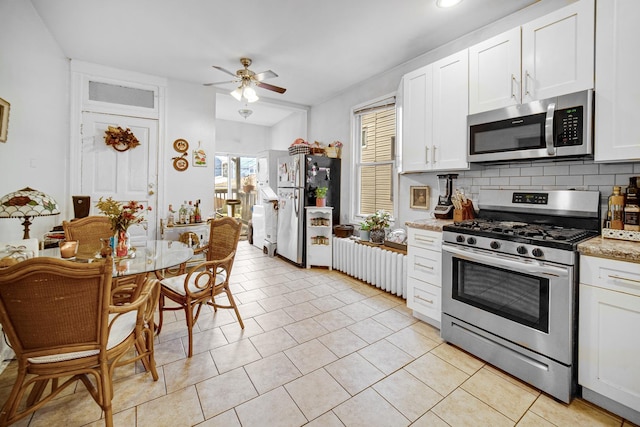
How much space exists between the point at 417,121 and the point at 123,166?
4.14 meters

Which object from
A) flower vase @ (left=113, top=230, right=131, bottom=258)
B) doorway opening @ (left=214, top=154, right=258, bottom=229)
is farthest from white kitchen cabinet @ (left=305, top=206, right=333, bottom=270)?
doorway opening @ (left=214, top=154, right=258, bottom=229)

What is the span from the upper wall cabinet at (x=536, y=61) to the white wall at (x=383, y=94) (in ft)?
1.80

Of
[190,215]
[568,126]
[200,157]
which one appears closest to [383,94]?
[568,126]

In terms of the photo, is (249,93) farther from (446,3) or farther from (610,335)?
(610,335)

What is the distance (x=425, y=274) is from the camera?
2672mm

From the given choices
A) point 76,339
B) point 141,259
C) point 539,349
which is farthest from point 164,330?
point 539,349

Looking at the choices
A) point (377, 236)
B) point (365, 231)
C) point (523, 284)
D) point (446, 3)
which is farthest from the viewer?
point (365, 231)

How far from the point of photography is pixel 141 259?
2168mm

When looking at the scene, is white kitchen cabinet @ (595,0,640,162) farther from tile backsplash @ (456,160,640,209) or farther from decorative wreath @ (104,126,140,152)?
decorative wreath @ (104,126,140,152)

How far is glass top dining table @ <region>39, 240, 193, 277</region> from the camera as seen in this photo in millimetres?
1896

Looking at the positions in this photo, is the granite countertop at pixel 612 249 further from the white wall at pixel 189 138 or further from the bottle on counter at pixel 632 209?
the white wall at pixel 189 138

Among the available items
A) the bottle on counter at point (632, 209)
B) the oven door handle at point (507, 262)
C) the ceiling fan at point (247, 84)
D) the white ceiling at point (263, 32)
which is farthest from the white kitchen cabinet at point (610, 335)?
the ceiling fan at point (247, 84)

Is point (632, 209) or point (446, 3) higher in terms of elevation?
point (446, 3)

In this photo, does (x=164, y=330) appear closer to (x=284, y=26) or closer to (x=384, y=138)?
(x=284, y=26)
